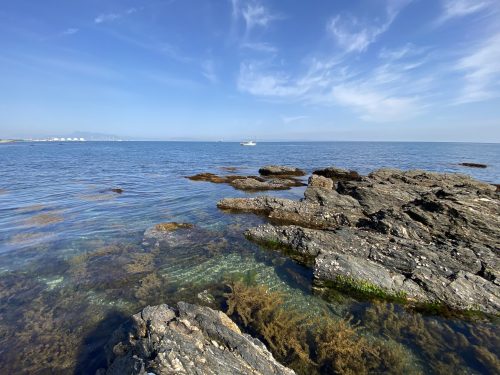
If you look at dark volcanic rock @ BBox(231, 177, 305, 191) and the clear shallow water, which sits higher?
the clear shallow water

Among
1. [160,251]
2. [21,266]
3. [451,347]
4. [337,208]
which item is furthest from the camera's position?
[337,208]

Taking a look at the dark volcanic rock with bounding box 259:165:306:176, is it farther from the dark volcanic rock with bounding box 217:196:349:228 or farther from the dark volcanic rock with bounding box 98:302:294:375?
the dark volcanic rock with bounding box 98:302:294:375

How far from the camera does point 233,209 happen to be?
70.3 ft

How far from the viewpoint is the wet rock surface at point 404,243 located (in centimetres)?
979

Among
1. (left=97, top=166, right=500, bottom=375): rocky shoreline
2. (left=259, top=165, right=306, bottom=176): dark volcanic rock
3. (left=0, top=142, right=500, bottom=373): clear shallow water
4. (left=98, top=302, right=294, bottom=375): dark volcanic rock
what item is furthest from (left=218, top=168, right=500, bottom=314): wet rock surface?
(left=259, top=165, right=306, bottom=176): dark volcanic rock

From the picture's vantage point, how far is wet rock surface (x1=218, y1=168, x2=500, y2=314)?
979 centimetres

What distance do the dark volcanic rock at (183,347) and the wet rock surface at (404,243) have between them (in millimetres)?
5283

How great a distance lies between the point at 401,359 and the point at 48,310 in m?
10.5

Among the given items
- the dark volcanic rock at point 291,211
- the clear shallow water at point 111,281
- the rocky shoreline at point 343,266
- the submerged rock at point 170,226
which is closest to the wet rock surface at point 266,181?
the dark volcanic rock at point 291,211

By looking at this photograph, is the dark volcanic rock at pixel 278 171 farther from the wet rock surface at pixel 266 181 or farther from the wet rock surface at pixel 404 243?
the wet rock surface at pixel 404 243

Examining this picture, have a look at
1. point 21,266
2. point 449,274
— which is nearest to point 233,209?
point 21,266

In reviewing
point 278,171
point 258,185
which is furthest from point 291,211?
point 278,171

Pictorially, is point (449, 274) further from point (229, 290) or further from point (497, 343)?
point (229, 290)

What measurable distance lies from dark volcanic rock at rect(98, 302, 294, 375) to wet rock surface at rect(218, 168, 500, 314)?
5.28 meters
